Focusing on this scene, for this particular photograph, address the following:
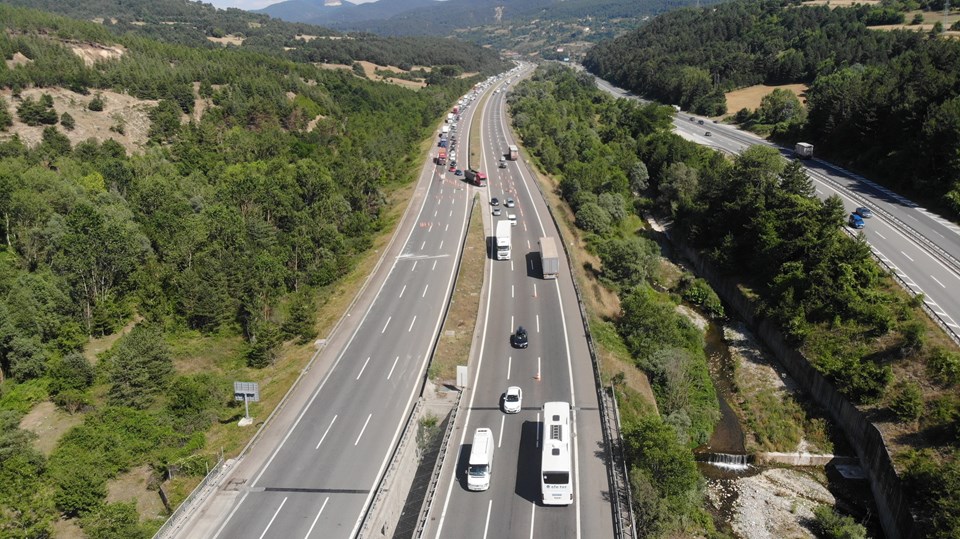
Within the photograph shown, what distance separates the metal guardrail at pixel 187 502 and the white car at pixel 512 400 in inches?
814

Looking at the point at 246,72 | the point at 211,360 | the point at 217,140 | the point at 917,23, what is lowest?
the point at 211,360

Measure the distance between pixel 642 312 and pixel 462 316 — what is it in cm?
1894

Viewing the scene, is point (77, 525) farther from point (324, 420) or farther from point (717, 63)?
point (717, 63)

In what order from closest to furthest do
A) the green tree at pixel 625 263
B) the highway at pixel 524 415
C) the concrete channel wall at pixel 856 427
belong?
the highway at pixel 524 415 → the concrete channel wall at pixel 856 427 → the green tree at pixel 625 263

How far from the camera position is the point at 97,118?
11731 cm

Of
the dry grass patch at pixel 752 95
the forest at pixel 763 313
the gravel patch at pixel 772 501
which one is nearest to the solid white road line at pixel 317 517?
the forest at pixel 763 313

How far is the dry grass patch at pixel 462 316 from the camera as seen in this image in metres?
49.3

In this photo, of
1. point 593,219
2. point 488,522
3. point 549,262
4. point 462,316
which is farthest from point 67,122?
point 488,522

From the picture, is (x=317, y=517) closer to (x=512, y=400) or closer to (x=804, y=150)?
(x=512, y=400)

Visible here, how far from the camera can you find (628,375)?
168 feet

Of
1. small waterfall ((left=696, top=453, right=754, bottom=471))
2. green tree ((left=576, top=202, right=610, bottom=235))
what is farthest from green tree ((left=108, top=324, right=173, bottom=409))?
green tree ((left=576, top=202, right=610, bottom=235))

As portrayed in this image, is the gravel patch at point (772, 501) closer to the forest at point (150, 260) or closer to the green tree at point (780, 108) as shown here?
the forest at point (150, 260)

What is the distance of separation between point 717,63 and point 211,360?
654 feet

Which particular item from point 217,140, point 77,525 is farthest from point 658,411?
point 217,140
